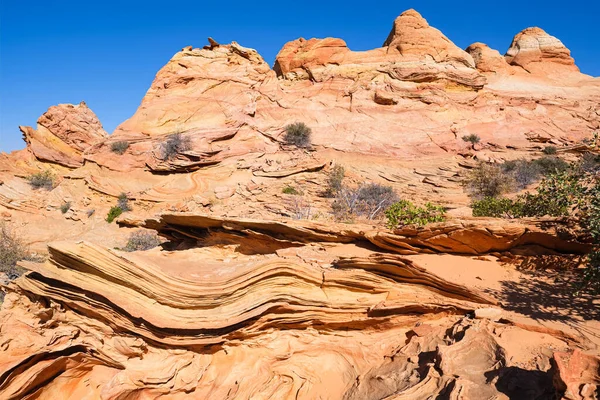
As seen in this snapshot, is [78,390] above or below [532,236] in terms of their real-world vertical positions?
below

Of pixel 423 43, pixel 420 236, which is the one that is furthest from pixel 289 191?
pixel 423 43

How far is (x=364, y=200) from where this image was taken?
1688 cm

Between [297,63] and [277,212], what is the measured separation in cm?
2015

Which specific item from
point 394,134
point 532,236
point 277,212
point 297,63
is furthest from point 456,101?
point 532,236

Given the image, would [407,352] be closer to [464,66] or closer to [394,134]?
[394,134]

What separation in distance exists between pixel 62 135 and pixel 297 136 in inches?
645

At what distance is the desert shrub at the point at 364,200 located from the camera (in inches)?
601

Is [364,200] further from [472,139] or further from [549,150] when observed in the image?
[549,150]

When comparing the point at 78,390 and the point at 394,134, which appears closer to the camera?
the point at 78,390

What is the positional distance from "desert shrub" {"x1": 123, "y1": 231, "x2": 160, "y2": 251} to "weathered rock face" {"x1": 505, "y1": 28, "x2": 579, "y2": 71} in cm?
3868

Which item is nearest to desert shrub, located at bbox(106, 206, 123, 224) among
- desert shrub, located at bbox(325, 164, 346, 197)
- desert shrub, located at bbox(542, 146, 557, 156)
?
desert shrub, located at bbox(325, 164, 346, 197)

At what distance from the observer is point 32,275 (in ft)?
20.4

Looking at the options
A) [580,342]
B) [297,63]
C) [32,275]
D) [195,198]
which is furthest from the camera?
[297,63]

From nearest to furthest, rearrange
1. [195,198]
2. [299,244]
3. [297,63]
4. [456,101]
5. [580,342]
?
1. [580,342]
2. [299,244]
3. [195,198]
4. [456,101]
5. [297,63]
